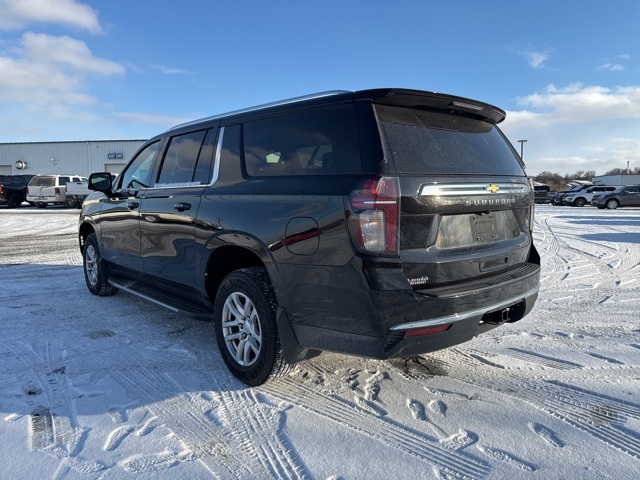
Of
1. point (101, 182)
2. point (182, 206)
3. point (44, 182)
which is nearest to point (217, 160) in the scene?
point (182, 206)

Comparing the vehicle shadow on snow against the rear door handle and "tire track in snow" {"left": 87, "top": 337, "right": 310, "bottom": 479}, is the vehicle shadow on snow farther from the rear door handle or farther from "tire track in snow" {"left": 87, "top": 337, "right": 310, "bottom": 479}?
the rear door handle

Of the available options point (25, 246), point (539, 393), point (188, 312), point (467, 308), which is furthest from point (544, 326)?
point (25, 246)

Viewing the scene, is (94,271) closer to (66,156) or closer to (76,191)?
(76,191)

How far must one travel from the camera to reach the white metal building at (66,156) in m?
44.1

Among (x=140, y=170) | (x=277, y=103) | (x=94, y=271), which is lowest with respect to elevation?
(x=94, y=271)

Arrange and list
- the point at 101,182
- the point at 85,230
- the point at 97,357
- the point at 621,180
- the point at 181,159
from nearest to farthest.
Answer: the point at 97,357, the point at 181,159, the point at 101,182, the point at 85,230, the point at 621,180

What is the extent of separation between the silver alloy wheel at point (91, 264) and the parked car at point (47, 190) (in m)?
20.9

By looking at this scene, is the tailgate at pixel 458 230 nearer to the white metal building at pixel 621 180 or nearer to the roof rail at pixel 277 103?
the roof rail at pixel 277 103

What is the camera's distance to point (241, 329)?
3246 millimetres

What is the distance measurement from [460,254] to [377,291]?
0.66 m

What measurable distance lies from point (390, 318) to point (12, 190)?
27.5 meters

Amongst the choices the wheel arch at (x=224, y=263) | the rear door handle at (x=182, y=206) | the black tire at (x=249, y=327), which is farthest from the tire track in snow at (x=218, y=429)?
the rear door handle at (x=182, y=206)

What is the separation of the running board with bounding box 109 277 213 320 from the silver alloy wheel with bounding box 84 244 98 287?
61 centimetres

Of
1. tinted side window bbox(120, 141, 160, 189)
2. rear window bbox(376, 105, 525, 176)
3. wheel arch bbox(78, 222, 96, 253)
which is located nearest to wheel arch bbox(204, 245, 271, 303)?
rear window bbox(376, 105, 525, 176)
